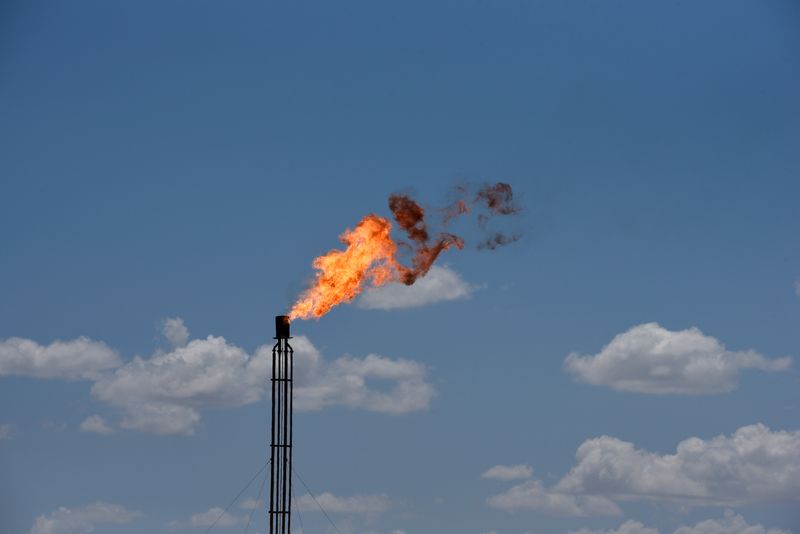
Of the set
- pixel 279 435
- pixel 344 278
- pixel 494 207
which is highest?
pixel 494 207

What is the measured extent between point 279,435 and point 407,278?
12.1 m

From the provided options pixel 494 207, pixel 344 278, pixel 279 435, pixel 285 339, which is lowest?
pixel 279 435

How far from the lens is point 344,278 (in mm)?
62438

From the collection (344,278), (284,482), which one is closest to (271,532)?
(284,482)

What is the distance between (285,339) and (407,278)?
8.50m

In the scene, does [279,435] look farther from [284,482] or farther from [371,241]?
[371,241]

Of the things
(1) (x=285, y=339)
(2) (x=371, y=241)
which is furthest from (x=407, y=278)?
(1) (x=285, y=339)

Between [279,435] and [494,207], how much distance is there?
1891cm

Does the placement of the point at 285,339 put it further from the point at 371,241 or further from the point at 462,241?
the point at 462,241

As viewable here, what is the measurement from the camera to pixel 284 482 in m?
60.2

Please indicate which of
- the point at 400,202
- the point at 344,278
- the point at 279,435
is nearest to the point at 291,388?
the point at 279,435

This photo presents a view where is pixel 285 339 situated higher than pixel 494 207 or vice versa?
pixel 494 207

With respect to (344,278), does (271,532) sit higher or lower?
lower

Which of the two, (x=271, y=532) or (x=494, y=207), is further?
(x=494, y=207)
